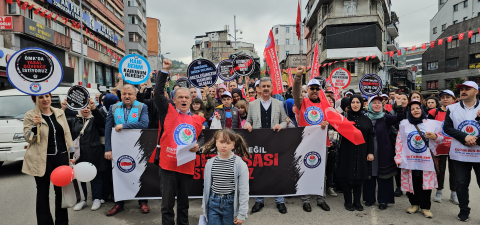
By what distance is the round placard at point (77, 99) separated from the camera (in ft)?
17.7

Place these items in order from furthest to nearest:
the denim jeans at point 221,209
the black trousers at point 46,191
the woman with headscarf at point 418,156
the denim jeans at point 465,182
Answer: the woman with headscarf at point 418,156 → the denim jeans at point 465,182 → the black trousers at point 46,191 → the denim jeans at point 221,209

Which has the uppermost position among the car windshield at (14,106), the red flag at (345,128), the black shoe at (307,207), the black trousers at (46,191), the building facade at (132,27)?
the building facade at (132,27)

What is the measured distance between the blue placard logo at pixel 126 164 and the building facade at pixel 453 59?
136 feet

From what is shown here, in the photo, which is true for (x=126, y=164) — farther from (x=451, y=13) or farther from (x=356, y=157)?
(x=451, y=13)

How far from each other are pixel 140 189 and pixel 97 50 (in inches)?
1328

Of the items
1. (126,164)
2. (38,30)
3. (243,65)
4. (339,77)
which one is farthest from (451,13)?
(126,164)

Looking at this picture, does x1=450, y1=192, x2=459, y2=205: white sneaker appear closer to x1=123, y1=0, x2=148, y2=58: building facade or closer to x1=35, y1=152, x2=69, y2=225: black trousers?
x1=35, y1=152, x2=69, y2=225: black trousers

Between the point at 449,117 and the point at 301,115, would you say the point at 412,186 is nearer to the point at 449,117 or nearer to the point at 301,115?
the point at 449,117

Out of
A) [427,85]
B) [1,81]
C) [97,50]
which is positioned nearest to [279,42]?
[427,85]

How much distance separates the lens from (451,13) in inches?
1919

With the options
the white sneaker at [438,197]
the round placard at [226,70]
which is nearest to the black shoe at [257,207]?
the white sneaker at [438,197]

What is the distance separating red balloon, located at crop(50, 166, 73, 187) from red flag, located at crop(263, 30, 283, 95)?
3562 millimetres

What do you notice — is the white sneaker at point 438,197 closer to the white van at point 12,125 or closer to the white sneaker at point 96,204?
the white sneaker at point 96,204

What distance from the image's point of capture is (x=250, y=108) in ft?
16.9
